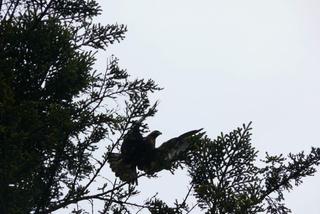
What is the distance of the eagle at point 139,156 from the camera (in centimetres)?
874

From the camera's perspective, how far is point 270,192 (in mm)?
7594

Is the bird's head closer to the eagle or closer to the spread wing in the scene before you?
the eagle

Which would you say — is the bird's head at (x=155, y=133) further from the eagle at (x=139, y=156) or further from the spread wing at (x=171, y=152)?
the spread wing at (x=171, y=152)

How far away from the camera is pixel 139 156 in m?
9.41

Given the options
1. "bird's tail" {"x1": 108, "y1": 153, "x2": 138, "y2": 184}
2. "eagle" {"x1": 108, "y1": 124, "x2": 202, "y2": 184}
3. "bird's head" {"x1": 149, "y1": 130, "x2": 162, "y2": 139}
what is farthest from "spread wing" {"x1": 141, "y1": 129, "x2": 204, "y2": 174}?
"bird's head" {"x1": 149, "y1": 130, "x2": 162, "y2": 139}

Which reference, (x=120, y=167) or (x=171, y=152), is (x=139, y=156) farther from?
(x=171, y=152)

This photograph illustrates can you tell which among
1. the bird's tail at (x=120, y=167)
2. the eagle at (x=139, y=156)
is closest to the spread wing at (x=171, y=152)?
the eagle at (x=139, y=156)

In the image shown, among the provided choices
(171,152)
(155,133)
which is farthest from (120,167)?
(171,152)

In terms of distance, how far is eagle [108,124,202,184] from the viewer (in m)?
8.74

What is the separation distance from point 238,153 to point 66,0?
563 cm

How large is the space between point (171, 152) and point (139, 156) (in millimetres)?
1039

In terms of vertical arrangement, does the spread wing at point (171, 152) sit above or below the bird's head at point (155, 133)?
below

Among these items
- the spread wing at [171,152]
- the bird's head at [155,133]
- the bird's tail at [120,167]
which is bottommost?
the spread wing at [171,152]

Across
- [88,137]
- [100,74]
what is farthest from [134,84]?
[88,137]
